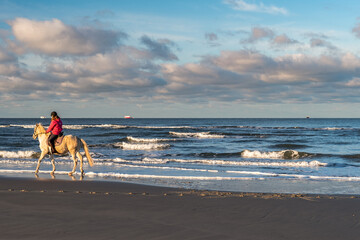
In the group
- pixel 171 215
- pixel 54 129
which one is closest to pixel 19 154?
pixel 54 129

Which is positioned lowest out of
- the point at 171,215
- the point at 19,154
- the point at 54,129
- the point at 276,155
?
the point at 19,154

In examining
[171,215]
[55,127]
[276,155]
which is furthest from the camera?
[276,155]

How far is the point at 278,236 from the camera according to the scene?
5559 millimetres

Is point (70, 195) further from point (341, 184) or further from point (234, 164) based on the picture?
point (234, 164)

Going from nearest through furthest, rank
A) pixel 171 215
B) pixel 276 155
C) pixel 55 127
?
1. pixel 171 215
2. pixel 55 127
3. pixel 276 155

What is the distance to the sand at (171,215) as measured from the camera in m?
5.61

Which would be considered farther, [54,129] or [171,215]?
[54,129]

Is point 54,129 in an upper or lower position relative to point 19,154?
upper

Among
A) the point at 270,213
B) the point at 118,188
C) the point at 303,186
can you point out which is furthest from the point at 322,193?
the point at 118,188

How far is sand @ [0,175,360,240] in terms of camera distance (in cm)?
561

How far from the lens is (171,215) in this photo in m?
6.75

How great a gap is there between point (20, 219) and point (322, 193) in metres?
7.15

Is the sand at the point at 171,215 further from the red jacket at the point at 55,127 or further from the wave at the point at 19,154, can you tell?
the wave at the point at 19,154

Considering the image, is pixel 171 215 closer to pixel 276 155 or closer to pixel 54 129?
pixel 54 129
